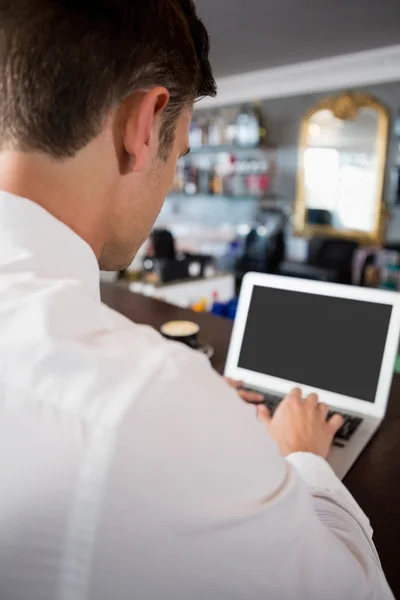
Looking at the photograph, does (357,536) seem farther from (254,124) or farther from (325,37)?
(254,124)

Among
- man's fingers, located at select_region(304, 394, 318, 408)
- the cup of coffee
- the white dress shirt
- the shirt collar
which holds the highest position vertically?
the shirt collar

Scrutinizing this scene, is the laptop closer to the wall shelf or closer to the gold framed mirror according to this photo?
the gold framed mirror

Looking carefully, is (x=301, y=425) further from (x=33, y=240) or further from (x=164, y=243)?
(x=164, y=243)

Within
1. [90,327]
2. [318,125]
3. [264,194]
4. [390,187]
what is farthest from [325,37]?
[90,327]

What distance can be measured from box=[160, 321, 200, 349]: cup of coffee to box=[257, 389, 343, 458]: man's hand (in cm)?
33

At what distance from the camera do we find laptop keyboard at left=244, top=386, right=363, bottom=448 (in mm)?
812

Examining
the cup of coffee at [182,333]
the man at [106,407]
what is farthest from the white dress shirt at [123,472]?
the cup of coffee at [182,333]

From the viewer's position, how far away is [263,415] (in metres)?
0.83

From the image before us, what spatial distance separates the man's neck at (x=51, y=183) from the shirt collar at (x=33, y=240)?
0.06 feet

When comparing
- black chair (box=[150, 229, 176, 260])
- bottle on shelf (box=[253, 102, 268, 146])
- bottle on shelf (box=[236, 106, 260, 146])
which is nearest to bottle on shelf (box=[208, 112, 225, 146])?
bottle on shelf (box=[236, 106, 260, 146])

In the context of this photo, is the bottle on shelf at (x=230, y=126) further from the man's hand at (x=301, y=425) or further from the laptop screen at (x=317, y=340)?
the man's hand at (x=301, y=425)

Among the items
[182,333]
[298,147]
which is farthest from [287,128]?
[182,333]

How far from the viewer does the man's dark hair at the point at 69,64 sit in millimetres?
442

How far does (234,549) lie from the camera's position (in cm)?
37
